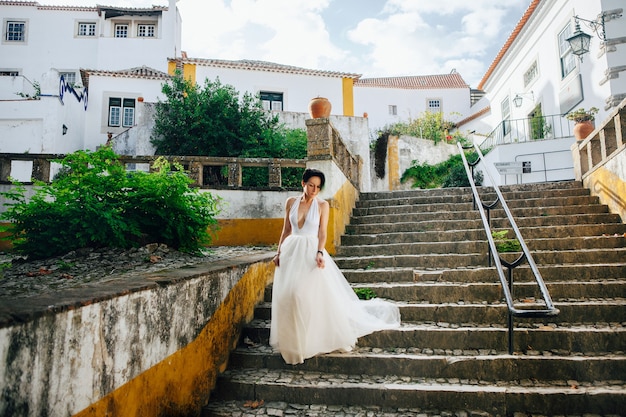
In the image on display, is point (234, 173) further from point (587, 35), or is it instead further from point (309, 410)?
point (587, 35)

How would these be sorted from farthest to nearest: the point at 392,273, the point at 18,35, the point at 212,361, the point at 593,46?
the point at 18,35 → the point at 593,46 → the point at 392,273 → the point at 212,361

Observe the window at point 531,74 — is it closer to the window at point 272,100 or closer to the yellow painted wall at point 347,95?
the yellow painted wall at point 347,95

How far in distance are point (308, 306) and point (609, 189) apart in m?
5.47

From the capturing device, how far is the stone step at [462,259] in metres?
4.95

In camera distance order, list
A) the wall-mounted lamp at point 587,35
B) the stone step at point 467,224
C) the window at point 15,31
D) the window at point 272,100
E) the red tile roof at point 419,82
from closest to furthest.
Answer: the stone step at point 467,224 → the wall-mounted lamp at point 587,35 → the window at point 272,100 → the window at point 15,31 → the red tile roof at point 419,82

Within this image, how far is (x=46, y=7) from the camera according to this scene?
22062 mm

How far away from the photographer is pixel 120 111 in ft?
58.8

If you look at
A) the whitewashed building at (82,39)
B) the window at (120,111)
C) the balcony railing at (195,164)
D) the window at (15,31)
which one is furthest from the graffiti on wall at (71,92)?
the balcony railing at (195,164)

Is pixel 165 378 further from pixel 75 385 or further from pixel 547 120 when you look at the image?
pixel 547 120

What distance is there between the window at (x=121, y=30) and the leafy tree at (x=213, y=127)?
12705 millimetres

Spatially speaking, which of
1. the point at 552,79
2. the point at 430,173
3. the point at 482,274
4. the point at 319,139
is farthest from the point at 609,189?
the point at 430,173

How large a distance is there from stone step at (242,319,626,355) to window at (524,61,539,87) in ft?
43.2

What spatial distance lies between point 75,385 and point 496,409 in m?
2.77

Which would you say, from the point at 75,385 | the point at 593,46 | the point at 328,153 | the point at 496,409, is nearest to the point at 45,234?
the point at 75,385
